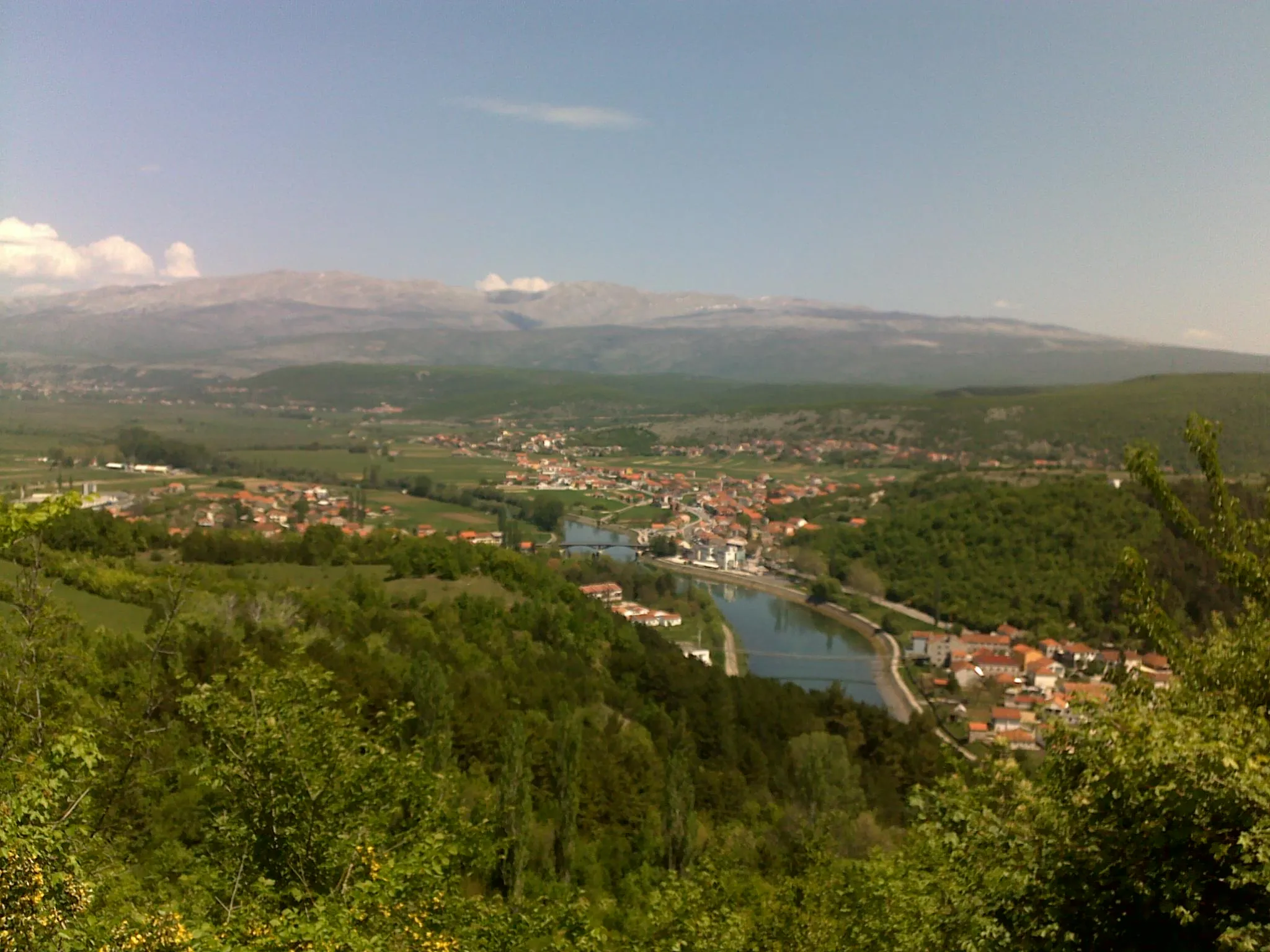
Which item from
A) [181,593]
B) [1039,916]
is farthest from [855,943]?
[181,593]

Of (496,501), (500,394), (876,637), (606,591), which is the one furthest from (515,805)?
(500,394)

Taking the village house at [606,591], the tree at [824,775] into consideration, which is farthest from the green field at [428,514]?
the tree at [824,775]

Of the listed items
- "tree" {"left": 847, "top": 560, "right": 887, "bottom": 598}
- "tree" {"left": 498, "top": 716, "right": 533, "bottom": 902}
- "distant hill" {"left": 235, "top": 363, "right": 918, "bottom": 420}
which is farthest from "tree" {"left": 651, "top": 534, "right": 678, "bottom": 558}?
"distant hill" {"left": 235, "top": 363, "right": 918, "bottom": 420}

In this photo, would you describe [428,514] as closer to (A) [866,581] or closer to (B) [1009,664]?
(A) [866,581]

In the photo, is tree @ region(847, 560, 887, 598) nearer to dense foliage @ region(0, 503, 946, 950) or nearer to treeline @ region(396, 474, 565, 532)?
treeline @ region(396, 474, 565, 532)

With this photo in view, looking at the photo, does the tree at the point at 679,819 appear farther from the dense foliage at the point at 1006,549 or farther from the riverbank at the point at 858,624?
the dense foliage at the point at 1006,549
